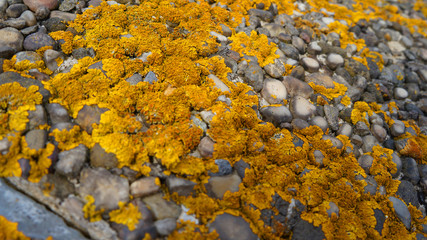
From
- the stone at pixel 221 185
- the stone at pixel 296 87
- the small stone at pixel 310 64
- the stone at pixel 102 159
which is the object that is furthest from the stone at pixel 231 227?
the small stone at pixel 310 64

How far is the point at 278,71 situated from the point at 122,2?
2.46 metres

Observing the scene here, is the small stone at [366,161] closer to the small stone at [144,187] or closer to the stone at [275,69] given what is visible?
the stone at [275,69]

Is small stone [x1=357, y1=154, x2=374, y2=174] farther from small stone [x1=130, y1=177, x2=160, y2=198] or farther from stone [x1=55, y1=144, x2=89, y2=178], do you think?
stone [x1=55, y1=144, x2=89, y2=178]

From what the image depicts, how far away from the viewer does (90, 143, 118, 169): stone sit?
2402 millimetres

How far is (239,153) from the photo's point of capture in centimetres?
273

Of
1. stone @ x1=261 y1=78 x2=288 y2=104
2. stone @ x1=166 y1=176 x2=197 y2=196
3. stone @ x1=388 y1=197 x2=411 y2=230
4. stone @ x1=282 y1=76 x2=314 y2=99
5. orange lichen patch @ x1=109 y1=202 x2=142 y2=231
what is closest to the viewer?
orange lichen patch @ x1=109 y1=202 x2=142 y2=231

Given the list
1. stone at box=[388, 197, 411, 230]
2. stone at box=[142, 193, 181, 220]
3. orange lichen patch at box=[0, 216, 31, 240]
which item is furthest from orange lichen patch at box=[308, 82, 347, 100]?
orange lichen patch at box=[0, 216, 31, 240]

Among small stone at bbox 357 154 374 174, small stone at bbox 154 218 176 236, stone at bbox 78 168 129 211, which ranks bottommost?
small stone at bbox 357 154 374 174

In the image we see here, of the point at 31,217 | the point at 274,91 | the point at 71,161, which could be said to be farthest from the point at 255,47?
the point at 31,217

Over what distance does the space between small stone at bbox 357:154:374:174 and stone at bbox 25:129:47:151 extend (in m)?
3.46

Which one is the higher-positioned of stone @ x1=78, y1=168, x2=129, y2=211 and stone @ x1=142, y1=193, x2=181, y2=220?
stone @ x1=78, y1=168, x2=129, y2=211

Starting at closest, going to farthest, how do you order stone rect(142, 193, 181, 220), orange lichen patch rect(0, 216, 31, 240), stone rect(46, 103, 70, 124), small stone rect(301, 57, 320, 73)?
orange lichen patch rect(0, 216, 31, 240) < stone rect(142, 193, 181, 220) < stone rect(46, 103, 70, 124) < small stone rect(301, 57, 320, 73)

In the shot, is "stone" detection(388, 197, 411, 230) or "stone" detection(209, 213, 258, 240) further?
"stone" detection(388, 197, 411, 230)

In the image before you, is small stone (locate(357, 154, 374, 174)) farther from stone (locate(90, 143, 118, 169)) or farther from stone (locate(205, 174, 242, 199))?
stone (locate(90, 143, 118, 169))
